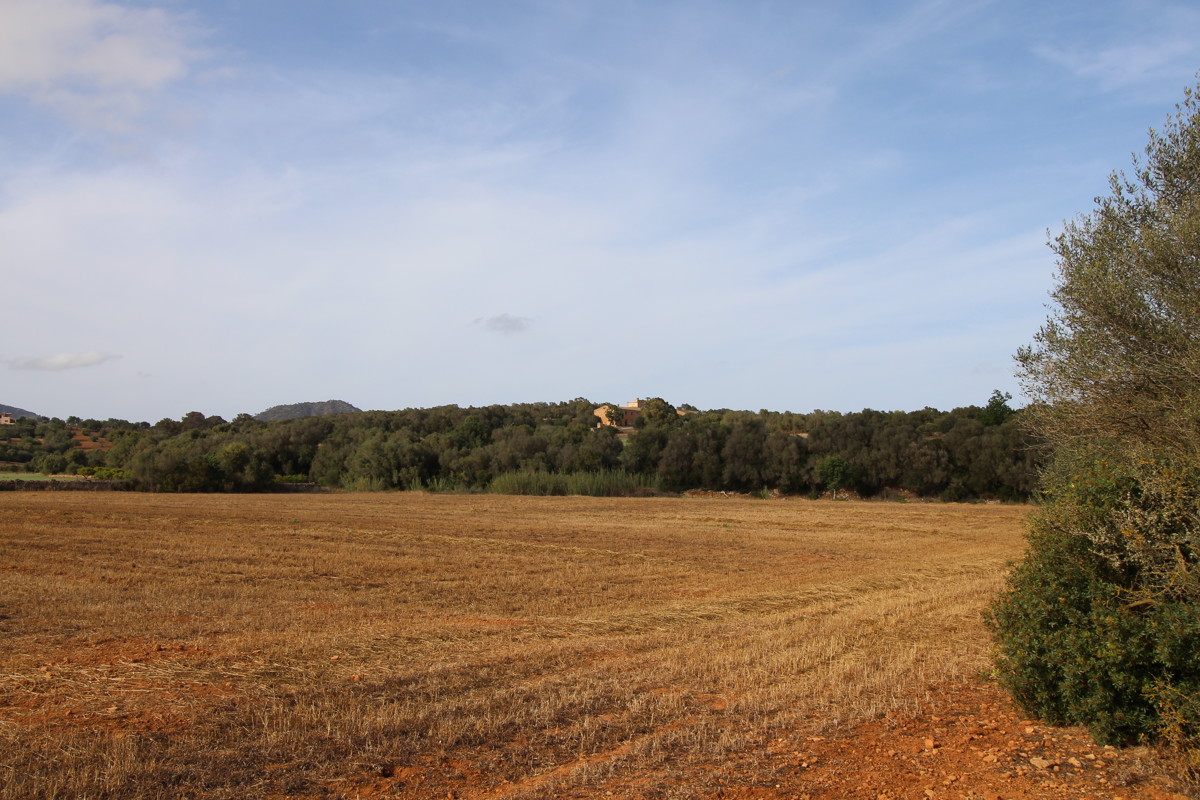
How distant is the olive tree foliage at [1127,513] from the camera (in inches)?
248

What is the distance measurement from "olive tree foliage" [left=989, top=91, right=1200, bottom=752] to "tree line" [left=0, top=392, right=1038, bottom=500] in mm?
51291

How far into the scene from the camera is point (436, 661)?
961 centimetres

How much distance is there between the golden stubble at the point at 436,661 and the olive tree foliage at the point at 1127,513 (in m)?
1.82

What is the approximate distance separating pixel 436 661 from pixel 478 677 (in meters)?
0.94

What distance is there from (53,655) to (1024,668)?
34.5ft

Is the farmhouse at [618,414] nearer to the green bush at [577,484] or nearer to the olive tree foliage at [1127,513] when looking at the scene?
the green bush at [577,484]

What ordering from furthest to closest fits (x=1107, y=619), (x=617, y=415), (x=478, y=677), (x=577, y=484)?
(x=617, y=415) → (x=577, y=484) → (x=478, y=677) → (x=1107, y=619)

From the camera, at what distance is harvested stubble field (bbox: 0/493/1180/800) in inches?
237

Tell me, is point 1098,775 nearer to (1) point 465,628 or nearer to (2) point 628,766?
(2) point 628,766

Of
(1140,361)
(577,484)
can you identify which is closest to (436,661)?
(1140,361)

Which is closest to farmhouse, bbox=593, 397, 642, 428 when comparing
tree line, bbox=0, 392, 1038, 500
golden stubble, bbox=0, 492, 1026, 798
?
tree line, bbox=0, 392, 1038, 500

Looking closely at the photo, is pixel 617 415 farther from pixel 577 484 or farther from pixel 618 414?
pixel 577 484

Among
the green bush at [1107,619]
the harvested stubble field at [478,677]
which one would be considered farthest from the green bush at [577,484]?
A: the green bush at [1107,619]

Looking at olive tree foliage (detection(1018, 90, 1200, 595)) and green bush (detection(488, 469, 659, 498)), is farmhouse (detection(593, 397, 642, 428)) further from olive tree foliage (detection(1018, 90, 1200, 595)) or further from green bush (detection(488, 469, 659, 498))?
olive tree foliage (detection(1018, 90, 1200, 595))
